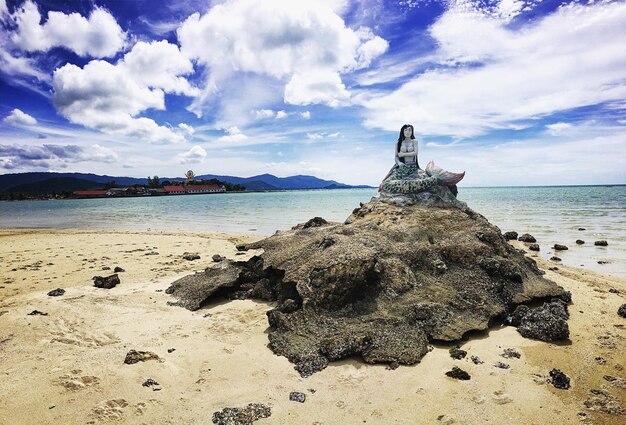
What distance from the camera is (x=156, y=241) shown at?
2031 cm

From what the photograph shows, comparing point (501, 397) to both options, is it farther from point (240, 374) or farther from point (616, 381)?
point (240, 374)

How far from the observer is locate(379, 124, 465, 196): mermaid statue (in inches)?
441

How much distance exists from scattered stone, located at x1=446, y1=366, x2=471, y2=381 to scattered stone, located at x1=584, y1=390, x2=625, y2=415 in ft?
4.88

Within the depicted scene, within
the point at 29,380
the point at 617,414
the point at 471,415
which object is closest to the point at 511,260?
the point at 617,414

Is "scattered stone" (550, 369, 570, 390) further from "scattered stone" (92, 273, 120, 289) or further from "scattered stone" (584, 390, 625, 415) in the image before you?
"scattered stone" (92, 273, 120, 289)

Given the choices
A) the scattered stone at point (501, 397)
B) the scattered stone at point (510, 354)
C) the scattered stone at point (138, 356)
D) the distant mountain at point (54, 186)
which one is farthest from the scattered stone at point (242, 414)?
the distant mountain at point (54, 186)

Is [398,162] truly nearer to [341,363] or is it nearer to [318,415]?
[341,363]

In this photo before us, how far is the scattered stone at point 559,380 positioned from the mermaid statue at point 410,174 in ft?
22.1

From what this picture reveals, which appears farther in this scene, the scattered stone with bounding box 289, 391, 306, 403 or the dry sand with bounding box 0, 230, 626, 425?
the scattered stone with bounding box 289, 391, 306, 403

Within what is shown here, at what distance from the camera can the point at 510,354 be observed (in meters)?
5.98

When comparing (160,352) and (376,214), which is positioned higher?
(376,214)

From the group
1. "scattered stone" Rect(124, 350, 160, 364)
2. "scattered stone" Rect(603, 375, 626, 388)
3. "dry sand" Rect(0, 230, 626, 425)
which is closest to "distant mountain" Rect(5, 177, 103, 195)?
"dry sand" Rect(0, 230, 626, 425)

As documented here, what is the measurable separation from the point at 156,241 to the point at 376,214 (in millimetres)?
14933

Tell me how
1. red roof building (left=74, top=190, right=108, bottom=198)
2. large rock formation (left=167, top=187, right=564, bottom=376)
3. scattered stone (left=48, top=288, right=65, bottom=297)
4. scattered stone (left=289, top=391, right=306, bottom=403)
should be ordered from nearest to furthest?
scattered stone (left=289, top=391, right=306, bottom=403), large rock formation (left=167, top=187, right=564, bottom=376), scattered stone (left=48, top=288, right=65, bottom=297), red roof building (left=74, top=190, right=108, bottom=198)
